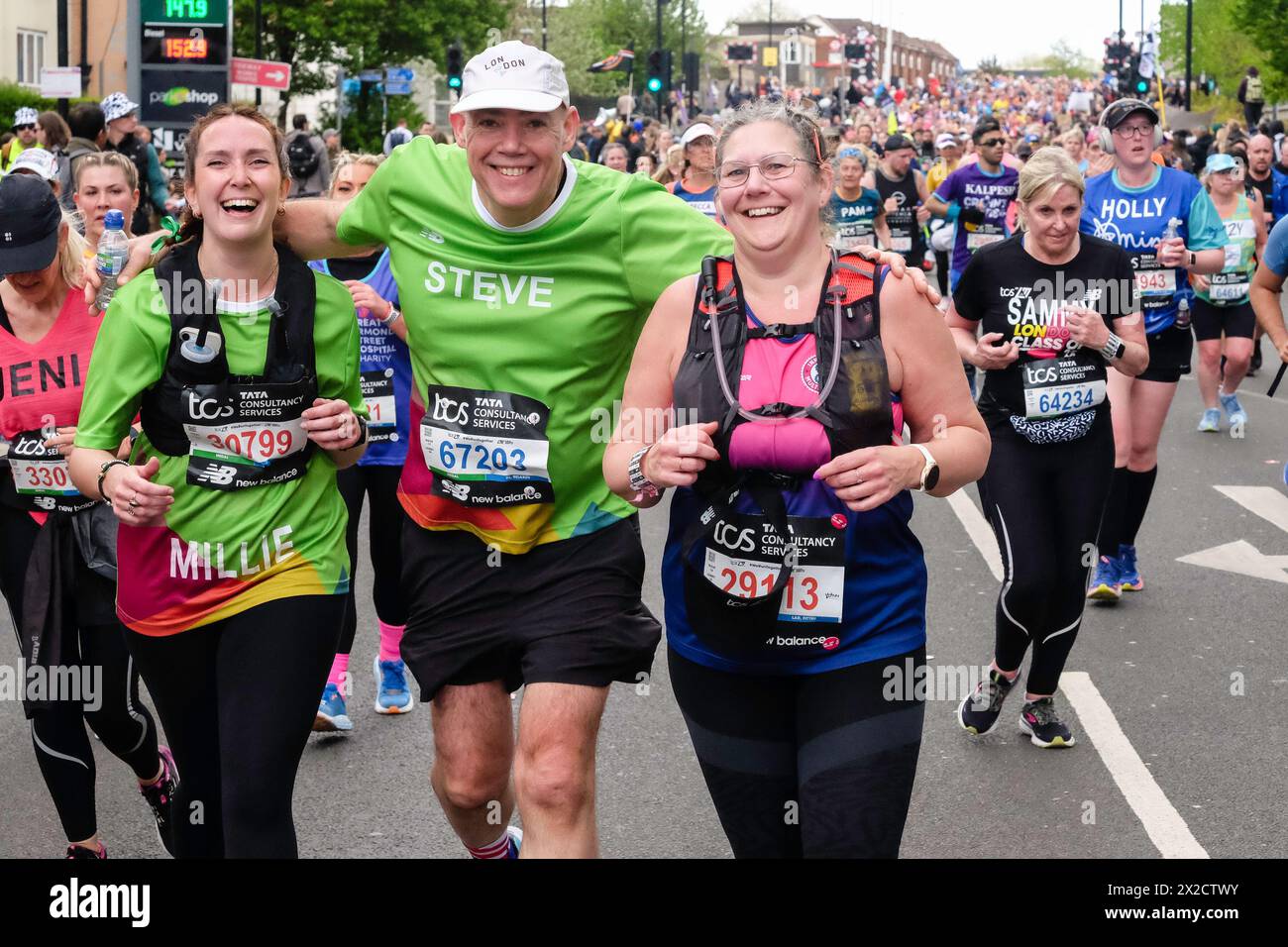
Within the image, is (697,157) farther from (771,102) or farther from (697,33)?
(697,33)

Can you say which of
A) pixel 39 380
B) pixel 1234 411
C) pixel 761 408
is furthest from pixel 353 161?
pixel 1234 411

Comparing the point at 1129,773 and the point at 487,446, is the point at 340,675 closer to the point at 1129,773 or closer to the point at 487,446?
the point at 487,446

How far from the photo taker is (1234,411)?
45.0ft

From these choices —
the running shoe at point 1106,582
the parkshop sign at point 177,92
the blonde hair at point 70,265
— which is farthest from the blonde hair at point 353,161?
the parkshop sign at point 177,92

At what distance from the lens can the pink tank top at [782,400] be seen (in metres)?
3.69

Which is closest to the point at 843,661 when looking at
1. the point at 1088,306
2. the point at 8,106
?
the point at 1088,306

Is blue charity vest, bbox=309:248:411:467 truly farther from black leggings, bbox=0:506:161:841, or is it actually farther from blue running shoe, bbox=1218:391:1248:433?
blue running shoe, bbox=1218:391:1248:433

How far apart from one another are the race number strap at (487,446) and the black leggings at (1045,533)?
2628mm

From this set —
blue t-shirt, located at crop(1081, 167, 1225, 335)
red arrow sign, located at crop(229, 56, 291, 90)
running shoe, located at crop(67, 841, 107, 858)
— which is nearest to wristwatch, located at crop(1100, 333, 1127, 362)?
blue t-shirt, located at crop(1081, 167, 1225, 335)

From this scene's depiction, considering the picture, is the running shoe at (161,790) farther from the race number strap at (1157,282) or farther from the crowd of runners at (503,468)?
the race number strap at (1157,282)

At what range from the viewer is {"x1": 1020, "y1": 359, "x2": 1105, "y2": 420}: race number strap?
6535mm

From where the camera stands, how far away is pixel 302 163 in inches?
643

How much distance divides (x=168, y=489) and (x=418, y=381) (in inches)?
28.0

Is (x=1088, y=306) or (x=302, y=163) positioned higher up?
(x=302, y=163)
